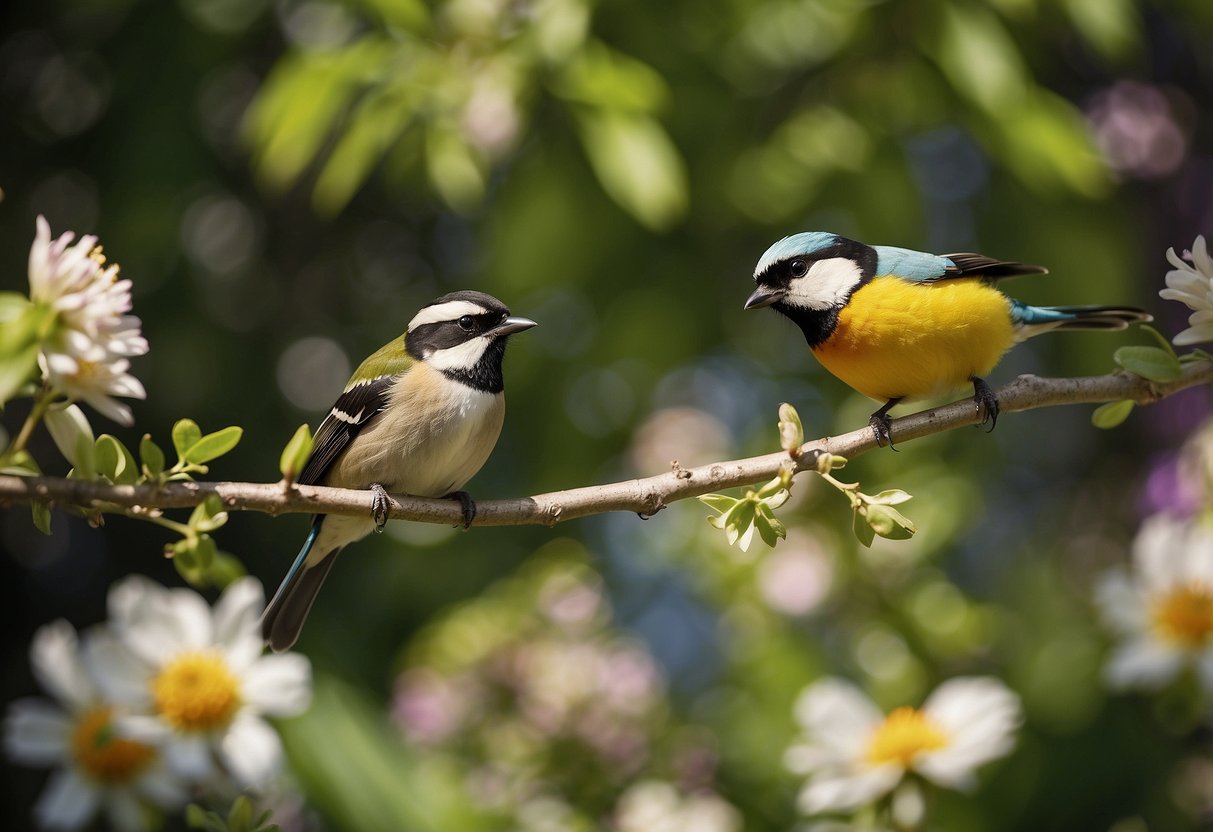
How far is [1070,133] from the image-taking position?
352 cm

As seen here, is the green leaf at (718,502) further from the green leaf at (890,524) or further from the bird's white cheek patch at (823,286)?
the bird's white cheek patch at (823,286)

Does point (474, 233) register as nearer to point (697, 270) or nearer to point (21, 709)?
point (697, 270)

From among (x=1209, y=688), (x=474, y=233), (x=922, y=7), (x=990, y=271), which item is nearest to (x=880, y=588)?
(x=1209, y=688)

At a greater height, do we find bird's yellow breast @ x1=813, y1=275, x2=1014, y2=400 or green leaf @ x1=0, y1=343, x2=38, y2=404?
green leaf @ x1=0, y1=343, x2=38, y2=404

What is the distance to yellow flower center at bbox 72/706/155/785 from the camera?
2.63 metres

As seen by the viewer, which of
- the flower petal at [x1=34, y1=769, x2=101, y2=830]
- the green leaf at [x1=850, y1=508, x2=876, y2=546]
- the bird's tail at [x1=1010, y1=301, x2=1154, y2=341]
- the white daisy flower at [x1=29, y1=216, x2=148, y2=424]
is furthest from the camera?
the bird's tail at [x1=1010, y1=301, x2=1154, y2=341]

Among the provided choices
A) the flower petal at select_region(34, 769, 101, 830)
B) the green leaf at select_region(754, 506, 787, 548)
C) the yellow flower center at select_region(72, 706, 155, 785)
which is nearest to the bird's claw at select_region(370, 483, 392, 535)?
the green leaf at select_region(754, 506, 787, 548)

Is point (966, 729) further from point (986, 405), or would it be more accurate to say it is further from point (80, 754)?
point (80, 754)

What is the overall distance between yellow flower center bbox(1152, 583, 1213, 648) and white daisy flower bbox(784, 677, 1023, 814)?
495 millimetres

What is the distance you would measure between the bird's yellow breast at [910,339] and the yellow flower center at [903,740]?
72cm

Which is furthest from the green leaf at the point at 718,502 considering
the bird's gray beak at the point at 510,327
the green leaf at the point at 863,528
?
the bird's gray beak at the point at 510,327

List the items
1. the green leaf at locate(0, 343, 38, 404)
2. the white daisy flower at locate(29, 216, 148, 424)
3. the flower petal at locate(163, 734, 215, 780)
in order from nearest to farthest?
the green leaf at locate(0, 343, 38, 404), the white daisy flower at locate(29, 216, 148, 424), the flower petal at locate(163, 734, 215, 780)

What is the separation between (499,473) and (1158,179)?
299cm

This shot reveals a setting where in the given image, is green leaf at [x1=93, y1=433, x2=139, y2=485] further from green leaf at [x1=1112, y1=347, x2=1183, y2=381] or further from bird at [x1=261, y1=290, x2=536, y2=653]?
green leaf at [x1=1112, y1=347, x2=1183, y2=381]
